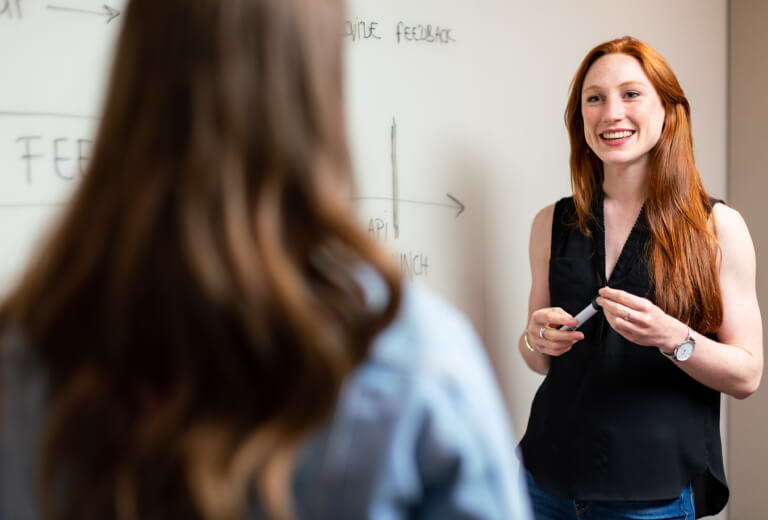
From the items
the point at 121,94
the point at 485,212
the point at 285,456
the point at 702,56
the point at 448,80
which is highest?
the point at 702,56

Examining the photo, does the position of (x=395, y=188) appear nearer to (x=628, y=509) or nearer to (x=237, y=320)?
(x=628, y=509)

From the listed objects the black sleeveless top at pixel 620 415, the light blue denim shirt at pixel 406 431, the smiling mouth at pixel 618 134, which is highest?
the smiling mouth at pixel 618 134

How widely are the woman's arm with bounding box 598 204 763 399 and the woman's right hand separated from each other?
82 mm

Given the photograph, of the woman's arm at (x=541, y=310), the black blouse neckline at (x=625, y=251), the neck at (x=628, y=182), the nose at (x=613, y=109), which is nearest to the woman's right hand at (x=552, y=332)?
the woman's arm at (x=541, y=310)

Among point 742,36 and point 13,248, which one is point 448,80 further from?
point 742,36

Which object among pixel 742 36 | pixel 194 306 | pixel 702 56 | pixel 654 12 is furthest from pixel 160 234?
pixel 742 36

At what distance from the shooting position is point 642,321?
120 centimetres

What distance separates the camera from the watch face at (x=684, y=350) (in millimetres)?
1221

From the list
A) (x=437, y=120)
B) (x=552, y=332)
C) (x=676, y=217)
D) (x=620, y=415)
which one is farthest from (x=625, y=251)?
(x=437, y=120)

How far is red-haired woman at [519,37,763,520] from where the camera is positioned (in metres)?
1.27

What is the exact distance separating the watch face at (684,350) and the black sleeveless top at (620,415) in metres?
0.09

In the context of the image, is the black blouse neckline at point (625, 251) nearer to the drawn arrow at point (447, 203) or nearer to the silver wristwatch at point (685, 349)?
the silver wristwatch at point (685, 349)

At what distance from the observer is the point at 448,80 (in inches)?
57.6

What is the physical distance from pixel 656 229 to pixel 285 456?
1.06 meters
